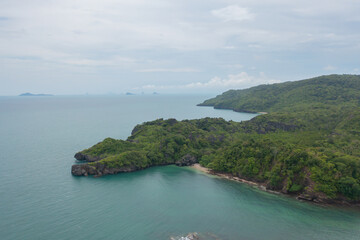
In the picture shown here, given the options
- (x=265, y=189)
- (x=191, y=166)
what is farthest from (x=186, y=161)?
(x=265, y=189)

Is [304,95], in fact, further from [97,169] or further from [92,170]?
[92,170]

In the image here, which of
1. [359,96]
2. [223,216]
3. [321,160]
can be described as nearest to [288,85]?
[359,96]

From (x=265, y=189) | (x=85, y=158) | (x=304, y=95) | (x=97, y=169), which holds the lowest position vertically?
(x=265, y=189)

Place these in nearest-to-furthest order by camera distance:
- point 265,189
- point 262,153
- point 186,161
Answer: point 265,189, point 262,153, point 186,161

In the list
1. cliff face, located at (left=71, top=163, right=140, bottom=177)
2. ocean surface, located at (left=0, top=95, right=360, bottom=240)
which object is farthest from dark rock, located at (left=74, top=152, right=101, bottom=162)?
cliff face, located at (left=71, top=163, right=140, bottom=177)

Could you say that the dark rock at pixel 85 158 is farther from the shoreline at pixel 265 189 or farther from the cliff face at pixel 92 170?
the shoreline at pixel 265 189
